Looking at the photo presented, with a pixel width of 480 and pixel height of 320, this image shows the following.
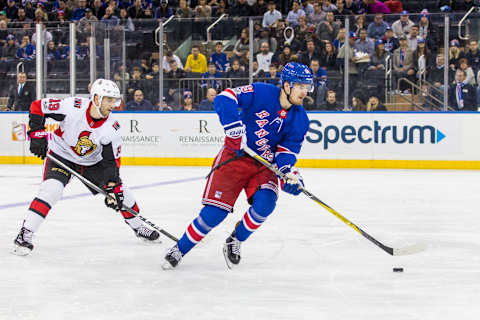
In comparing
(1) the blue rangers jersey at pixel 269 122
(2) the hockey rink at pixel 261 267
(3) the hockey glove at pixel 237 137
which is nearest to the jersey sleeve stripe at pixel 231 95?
(1) the blue rangers jersey at pixel 269 122

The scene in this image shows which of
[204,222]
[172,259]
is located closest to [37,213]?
[172,259]

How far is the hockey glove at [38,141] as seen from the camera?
407cm

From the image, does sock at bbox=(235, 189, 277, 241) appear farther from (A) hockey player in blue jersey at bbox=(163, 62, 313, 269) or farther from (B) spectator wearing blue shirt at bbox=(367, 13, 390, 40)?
(B) spectator wearing blue shirt at bbox=(367, 13, 390, 40)

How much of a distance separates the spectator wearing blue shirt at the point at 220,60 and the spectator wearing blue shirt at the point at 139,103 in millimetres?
1200

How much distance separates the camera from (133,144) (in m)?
11.3

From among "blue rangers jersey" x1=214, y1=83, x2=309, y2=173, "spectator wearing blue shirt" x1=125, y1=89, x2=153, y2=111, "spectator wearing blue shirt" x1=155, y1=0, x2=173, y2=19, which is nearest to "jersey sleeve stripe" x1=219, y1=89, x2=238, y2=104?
"blue rangers jersey" x1=214, y1=83, x2=309, y2=173

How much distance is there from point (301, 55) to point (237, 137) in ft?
24.1

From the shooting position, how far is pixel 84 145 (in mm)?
4215

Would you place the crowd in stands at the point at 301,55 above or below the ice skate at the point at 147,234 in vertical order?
above

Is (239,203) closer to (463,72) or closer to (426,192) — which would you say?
(426,192)

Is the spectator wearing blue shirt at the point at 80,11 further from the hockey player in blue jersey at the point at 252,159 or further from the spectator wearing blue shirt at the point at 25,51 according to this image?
the hockey player in blue jersey at the point at 252,159

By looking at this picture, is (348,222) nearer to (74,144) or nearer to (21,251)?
(74,144)

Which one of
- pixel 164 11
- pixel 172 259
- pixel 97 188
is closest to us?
pixel 172 259

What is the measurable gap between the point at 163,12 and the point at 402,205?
7.92 metres
